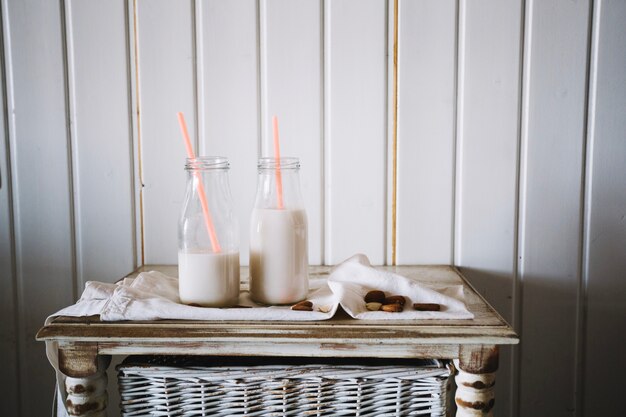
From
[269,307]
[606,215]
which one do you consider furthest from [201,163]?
[606,215]

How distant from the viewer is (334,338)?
2.71 ft

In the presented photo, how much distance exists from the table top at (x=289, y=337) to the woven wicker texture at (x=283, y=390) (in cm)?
4

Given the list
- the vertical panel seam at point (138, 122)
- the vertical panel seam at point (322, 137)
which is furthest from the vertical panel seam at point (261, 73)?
the vertical panel seam at point (138, 122)

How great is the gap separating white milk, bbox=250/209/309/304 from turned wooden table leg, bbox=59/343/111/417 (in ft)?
0.93

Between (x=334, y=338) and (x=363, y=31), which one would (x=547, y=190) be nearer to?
(x=363, y=31)

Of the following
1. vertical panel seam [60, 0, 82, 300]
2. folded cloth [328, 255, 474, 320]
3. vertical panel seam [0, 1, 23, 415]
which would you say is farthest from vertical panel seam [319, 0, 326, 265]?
vertical panel seam [0, 1, 23, 415]

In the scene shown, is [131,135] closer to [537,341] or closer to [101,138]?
[101,138]

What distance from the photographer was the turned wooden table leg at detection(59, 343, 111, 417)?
858mm

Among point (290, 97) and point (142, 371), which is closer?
point (142, 371)

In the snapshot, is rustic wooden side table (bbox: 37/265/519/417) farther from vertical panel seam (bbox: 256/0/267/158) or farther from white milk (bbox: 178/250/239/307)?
vertical panel seam (bbox: 256/0/267/158)

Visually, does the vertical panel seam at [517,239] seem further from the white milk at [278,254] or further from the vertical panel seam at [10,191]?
the vertical panel seam at [10,191]

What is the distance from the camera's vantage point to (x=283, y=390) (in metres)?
0.87

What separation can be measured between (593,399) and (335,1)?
114cm

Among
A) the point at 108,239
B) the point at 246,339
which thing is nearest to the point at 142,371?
the point at 246,339
